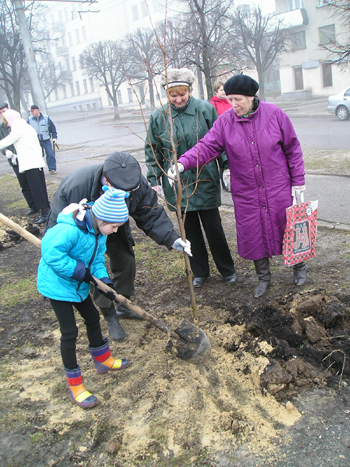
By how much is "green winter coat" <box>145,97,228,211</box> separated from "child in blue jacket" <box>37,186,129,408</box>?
1232 millimetres

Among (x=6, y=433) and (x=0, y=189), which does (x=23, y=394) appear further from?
(x=0, y=189)

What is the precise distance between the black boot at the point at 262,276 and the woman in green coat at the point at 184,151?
1.27 ft

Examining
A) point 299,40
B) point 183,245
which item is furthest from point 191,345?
point 299,40

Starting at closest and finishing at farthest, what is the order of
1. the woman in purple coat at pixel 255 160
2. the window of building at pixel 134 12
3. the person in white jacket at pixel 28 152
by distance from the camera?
1. the woman in purple coat at pixel 255 160
2. the person in white jacket at pixel 28 152
3. the window of building at pixel 134 12

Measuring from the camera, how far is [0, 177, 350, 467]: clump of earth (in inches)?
96.0

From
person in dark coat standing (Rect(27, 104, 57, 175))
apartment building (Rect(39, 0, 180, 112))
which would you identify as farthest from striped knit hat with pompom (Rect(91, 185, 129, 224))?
apartment building (Rect(39, 0, 180, 112))

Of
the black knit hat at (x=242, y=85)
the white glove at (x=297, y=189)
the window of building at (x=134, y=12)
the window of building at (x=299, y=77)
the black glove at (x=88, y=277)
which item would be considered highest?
the window of building at (x=134, y=12)

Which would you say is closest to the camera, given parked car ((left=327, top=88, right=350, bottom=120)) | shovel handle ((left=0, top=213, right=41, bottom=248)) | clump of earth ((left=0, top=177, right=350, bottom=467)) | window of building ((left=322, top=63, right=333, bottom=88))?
clump of earth ((left=0, top=177, right=350, bottom=467))

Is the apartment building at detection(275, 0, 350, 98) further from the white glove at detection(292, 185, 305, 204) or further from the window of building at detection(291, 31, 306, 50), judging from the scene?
the white glove at detection(292, 185, 305, 204)

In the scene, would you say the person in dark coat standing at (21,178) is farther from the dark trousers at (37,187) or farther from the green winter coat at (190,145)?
the green winter coat at (190,145)

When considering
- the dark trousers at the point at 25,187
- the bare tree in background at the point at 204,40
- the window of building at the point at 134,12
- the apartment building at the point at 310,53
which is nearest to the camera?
the dark trousers at the point at 25,187

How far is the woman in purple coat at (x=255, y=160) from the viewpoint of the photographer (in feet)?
11.4

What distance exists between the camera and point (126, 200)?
123 inches

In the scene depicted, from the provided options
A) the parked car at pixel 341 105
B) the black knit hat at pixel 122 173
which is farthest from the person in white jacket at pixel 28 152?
the parked car at pixel 341 105
